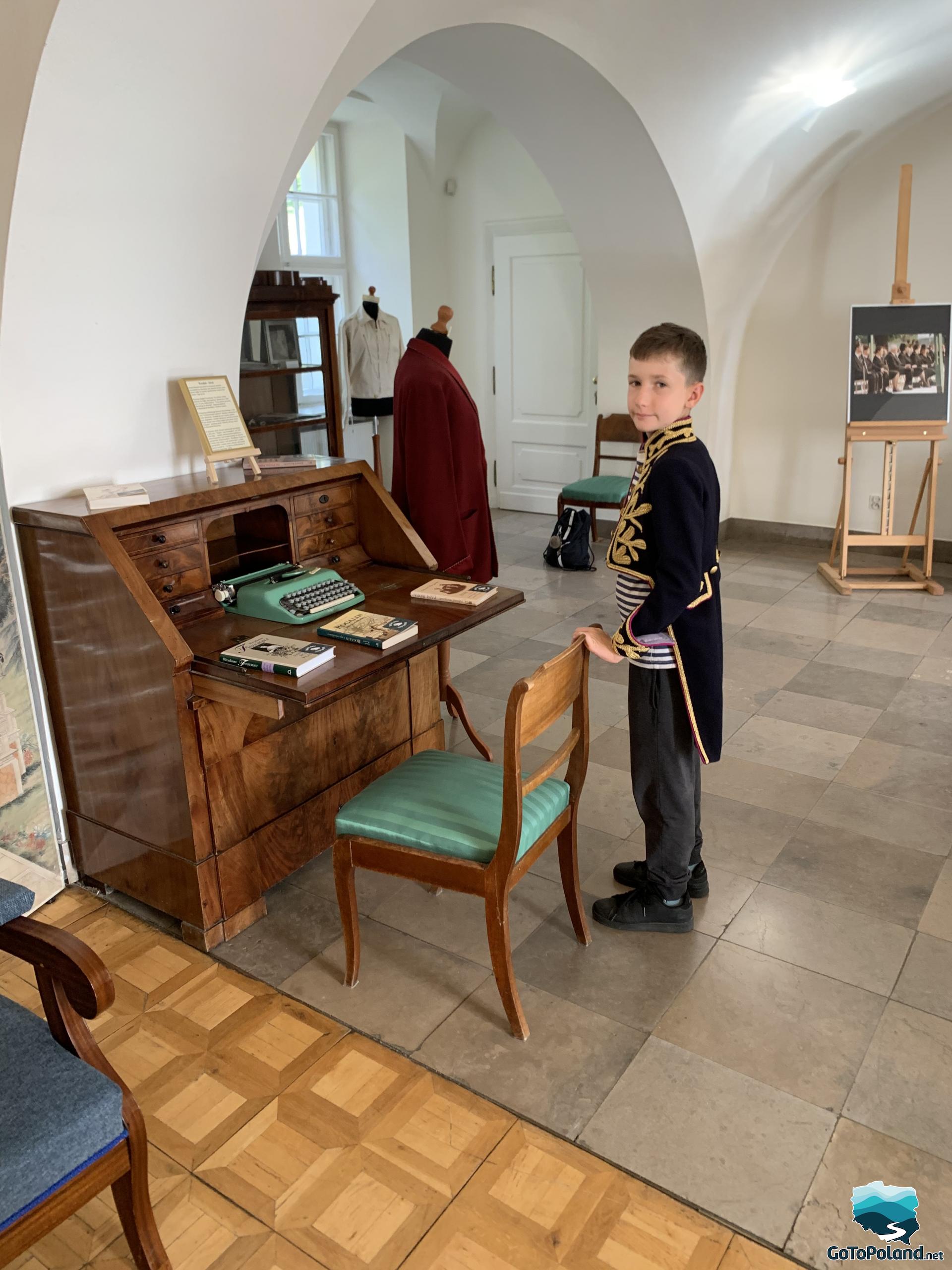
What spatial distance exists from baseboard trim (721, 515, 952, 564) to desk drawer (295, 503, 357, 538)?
4542 millimetres

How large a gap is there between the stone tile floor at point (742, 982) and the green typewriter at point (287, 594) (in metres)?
0.87

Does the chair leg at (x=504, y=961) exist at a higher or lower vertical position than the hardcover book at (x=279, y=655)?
lower

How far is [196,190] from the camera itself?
2.76 meters

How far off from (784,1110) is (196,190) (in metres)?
2.78

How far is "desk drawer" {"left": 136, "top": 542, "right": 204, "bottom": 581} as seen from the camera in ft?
8.27

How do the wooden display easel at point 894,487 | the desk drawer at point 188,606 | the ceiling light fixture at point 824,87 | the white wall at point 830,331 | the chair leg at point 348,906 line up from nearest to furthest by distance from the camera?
1. the chair leg at point 348,906
2. the desk drawer at point 188,606
3. the ceiling light fixture at point 824,87
4. the wooden display easel at point 894,487
5. the white wall at point 830,331

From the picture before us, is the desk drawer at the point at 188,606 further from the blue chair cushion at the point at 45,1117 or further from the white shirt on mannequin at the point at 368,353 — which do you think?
the white shirt on mannequin at the point at 368,353

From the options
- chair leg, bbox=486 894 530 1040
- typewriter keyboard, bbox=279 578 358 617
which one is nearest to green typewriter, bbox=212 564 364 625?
typewriter keyboard, bbox=279 578 358 617

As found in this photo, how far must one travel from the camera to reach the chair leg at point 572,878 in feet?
8.37

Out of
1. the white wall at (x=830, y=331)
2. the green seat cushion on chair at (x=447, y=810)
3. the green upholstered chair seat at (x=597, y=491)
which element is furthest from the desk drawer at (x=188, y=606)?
the white wall at (x=830, y=331)

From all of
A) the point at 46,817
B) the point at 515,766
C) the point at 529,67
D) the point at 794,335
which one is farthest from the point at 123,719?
the point at 794,335

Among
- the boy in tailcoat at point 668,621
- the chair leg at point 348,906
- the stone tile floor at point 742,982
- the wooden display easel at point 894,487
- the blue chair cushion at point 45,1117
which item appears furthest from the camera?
the wooden display easel at point 894,487

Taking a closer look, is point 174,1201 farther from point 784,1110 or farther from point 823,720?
point 823,720

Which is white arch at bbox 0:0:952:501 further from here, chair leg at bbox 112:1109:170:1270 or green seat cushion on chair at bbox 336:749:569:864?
chair leg at bbox 112:1109:170:1270
